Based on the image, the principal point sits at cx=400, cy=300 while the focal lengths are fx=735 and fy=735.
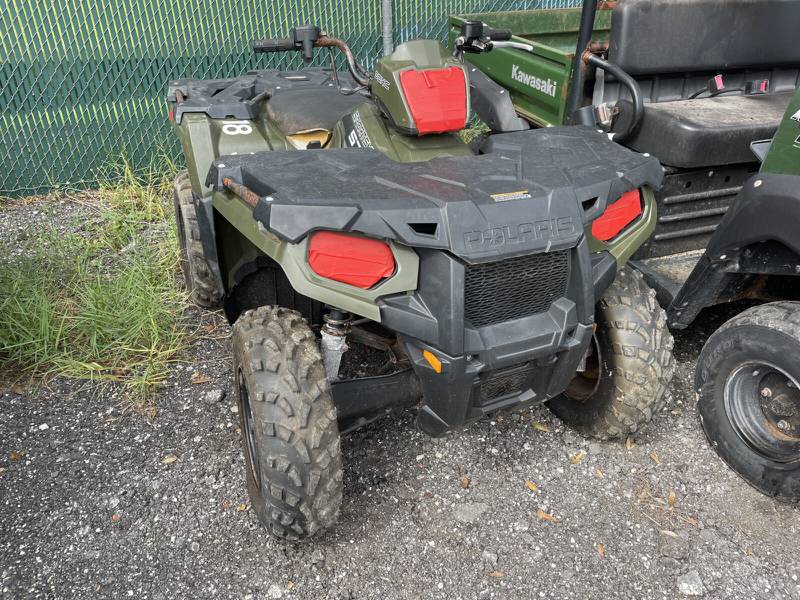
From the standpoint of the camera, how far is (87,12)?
4867 millimetres

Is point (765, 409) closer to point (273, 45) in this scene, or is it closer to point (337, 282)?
point (337, 282)

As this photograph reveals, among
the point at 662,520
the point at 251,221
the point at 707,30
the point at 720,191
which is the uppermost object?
the point at 707,30

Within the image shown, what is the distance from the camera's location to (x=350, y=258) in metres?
1.86

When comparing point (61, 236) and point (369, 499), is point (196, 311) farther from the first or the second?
point (369, 499)

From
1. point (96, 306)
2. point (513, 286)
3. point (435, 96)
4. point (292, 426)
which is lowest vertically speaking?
point (96, 306)

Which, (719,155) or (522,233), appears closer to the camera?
(522,233)

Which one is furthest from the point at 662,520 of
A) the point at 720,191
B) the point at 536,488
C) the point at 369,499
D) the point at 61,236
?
the point at 61,236

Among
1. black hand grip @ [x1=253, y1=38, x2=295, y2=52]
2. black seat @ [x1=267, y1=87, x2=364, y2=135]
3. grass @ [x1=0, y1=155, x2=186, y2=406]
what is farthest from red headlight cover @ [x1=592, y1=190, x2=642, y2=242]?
grass @ [x1=0, y1=155, x2=186, y2=406]

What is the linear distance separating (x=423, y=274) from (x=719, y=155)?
1.82 meters

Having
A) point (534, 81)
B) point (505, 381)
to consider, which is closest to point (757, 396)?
point (505, 381)

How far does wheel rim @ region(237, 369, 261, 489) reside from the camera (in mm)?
2252

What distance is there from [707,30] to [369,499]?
2611 millimetres

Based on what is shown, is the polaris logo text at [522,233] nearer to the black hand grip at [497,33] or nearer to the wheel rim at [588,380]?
the wheel rim at [588,380]

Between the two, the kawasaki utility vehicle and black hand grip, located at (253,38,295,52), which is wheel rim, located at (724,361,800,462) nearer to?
the kawasaki utility vehicle
